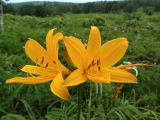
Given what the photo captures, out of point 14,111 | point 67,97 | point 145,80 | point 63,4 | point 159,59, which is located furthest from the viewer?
point 63,4

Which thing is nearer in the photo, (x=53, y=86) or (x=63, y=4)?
(x=53, y=86)

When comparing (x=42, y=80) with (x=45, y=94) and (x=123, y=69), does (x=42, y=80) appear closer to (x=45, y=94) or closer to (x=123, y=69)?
(x=123, y=69)

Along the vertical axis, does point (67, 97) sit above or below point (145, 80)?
above

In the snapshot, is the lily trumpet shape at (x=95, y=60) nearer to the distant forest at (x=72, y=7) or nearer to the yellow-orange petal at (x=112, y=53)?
the yellow-orange petal at (x=112, y=53)

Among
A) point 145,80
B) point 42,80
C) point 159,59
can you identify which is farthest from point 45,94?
point 159,59

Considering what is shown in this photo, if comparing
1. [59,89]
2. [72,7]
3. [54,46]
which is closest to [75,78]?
[59,89]

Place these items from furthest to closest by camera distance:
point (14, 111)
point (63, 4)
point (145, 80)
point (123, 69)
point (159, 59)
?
point (63, 4) → point (159, 59) → point (145, 80) → point (14, 111) → point (123, 69)

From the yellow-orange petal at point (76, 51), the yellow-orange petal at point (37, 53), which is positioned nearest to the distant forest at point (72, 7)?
the yellow-orange petal at point (37, 53)
